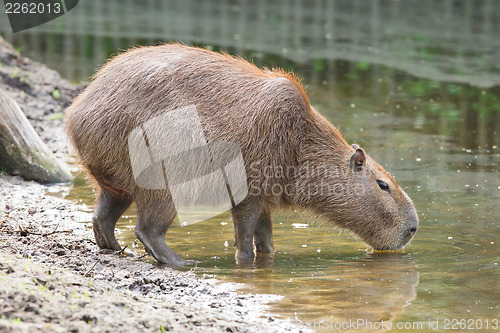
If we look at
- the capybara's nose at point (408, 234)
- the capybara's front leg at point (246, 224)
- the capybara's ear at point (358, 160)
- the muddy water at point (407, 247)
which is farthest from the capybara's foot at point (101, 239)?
the capybara's nose at point (408, 234)

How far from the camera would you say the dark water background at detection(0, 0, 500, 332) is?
501 cm

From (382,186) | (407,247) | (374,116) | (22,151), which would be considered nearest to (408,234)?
(407,247)

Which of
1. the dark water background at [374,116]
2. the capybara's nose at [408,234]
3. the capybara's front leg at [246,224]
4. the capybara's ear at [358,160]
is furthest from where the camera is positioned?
the capybara's nose at [408,234]

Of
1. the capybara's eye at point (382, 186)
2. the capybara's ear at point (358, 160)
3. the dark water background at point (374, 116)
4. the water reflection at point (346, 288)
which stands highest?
the capybara's ear at point (358, 160)

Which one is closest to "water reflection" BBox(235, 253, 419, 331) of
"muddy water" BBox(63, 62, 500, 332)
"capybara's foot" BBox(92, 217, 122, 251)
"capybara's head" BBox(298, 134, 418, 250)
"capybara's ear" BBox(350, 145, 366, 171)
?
"muddy water" BBox(63, 62, 500, 332)

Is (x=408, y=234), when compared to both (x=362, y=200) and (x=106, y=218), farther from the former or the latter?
(x=106, y=218)

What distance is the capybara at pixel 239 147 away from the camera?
218 inches

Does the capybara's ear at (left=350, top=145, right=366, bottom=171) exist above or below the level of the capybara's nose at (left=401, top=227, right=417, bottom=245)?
above

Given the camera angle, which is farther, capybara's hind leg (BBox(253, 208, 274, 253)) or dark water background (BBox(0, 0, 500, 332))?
capybara's hind leg (BBox(253, 208, 274, 253))

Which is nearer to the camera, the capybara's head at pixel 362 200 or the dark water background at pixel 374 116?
the dark water background at pixel 374 116

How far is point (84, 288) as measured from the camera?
13.7ft

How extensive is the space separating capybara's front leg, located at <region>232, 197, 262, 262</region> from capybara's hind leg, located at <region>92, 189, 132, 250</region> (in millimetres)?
917

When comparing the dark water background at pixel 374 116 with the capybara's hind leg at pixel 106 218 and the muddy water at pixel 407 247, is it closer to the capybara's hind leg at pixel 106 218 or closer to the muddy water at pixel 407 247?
the muddy water at pixel 407 247

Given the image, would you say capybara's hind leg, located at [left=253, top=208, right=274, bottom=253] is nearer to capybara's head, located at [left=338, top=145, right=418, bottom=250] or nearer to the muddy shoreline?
capybara's head, located at [left=338, top=145, right=418, bottom=250]
